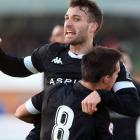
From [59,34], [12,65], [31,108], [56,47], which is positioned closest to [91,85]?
[31,108]

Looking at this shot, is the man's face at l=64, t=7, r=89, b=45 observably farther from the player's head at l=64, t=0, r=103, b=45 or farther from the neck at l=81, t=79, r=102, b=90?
the neck at l=81, t=79, r=102, b=90

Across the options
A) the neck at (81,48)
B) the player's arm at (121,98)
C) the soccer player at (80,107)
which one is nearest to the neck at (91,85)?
the soccer player at (80,107)

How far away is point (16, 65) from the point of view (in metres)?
2.98

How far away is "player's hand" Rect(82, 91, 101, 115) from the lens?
220 centimetres

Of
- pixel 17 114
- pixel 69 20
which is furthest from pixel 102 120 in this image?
pixel 69 20

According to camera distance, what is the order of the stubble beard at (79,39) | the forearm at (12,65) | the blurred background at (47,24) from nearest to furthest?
the stubble beard at (79,39) < the forearm at (12,65) < the blurred background at (47,24)

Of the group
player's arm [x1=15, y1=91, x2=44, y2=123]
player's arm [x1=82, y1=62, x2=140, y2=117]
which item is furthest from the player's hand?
player's arm [x1=15, y1=91, x2=44, y2=123]

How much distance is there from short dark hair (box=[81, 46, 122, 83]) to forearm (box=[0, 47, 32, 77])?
0.82m

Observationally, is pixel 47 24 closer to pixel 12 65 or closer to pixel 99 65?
pixel 12 65

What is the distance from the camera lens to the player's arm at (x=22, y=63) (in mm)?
2920

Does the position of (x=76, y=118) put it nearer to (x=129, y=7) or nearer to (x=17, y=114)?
(x=17, y=114)

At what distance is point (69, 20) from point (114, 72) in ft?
2.49

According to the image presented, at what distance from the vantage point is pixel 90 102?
2195 mm

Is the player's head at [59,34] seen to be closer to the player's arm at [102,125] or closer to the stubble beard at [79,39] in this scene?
the stubble beard at [79,39]
